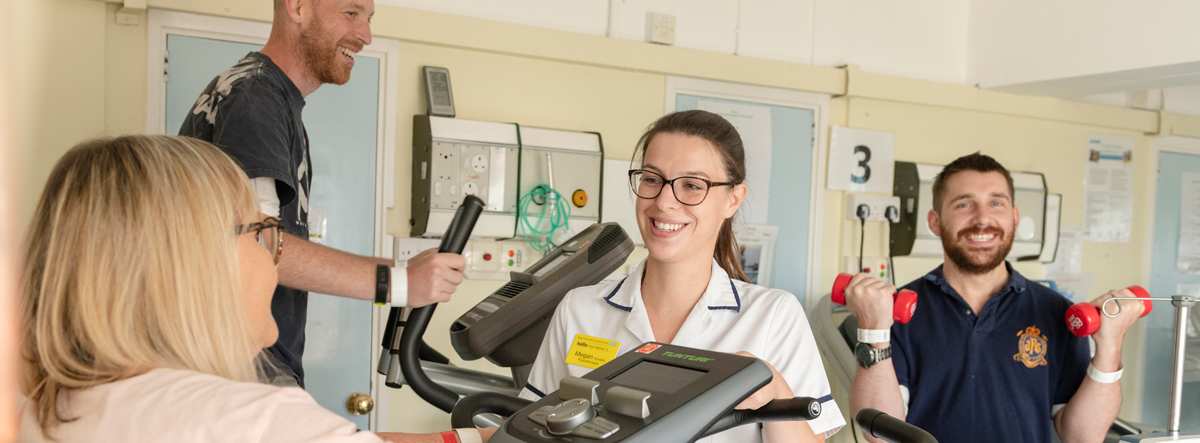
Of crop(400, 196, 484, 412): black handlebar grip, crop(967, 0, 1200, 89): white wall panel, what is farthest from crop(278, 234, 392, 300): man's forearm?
crop(967, 0, 1200, 89): white wall panel

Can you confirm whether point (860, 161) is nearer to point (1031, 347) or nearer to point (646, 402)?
point (1031, 347)

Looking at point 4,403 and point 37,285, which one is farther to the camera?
point 37,285

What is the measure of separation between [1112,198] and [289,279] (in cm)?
422

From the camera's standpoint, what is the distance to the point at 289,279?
154 cm

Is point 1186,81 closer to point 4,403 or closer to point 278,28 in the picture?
point 278,28

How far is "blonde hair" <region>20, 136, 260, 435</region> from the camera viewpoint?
0.77m

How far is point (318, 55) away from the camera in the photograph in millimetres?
1784

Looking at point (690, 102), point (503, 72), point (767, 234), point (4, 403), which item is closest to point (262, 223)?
point (4, 403)

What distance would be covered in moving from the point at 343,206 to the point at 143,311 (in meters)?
1.93

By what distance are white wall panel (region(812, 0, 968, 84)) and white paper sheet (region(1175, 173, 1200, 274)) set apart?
1650 millimetres

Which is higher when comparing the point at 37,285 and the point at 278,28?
the point at 278,28

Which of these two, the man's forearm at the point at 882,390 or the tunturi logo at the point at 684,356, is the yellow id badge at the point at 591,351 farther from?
the man's forearm at the point at 882,390

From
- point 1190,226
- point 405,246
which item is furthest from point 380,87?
point 1190,226

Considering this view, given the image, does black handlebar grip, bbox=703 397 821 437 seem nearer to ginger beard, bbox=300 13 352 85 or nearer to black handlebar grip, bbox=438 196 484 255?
black handlebar grip, bbox=438 196 484 255
